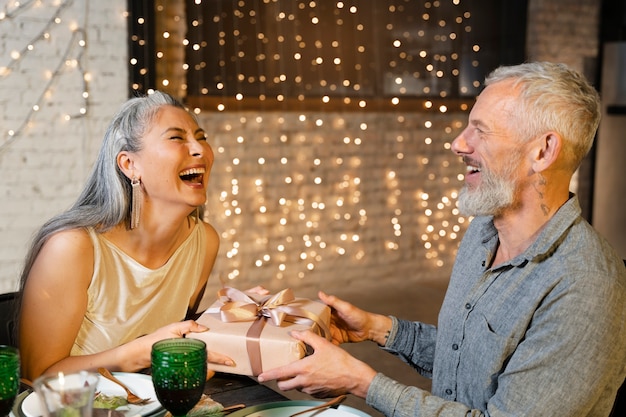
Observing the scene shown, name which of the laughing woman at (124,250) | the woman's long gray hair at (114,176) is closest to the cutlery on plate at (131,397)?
the laughing woman at (124,250)

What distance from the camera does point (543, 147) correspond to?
5.27 feet

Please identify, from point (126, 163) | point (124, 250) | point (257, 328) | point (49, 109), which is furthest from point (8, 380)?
point (49, 109)

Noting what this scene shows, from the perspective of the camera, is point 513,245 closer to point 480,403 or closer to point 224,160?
point 480,403

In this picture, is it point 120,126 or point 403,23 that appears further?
point 403,23

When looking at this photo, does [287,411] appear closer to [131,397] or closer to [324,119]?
[131,397]

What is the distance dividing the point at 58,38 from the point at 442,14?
305cm

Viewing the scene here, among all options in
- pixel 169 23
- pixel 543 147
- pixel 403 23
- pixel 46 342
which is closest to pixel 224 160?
pixel 169 23

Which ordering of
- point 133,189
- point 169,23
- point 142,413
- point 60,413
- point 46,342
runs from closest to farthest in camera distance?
1. point 60,413
2. point 142,413
3. point 46,342
4. point 133,189
5. point 169,23

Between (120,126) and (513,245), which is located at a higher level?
(120,126)

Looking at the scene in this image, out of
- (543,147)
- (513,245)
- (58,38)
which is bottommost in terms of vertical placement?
(513,245)

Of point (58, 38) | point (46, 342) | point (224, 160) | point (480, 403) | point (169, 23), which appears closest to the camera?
point (480, 403)

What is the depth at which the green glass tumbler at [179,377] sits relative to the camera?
48.1 inches

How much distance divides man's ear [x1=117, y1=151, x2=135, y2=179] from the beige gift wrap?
57cm

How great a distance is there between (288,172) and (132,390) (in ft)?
12.7
